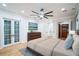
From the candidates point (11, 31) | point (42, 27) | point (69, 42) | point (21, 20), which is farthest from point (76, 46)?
point (11, 31)

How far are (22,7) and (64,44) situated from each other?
1.12m

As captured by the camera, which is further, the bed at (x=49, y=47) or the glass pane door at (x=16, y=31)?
the glass pane door at (x=16, y=31)

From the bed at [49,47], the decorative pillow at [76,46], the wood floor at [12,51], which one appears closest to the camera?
the decorative pillow at [76,46]

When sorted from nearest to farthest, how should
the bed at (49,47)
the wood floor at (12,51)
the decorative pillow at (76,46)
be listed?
1. the decorative pillow at (76,46)
2. the bed at (49,47)
3. the wood floor at (12,51)

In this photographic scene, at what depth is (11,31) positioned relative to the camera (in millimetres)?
2127

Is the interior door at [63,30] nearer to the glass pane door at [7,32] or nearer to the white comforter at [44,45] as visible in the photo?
the white comforter at [44,45]

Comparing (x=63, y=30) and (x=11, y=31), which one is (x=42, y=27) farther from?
(x=11, y=31)

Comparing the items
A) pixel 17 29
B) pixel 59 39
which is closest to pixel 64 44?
pixel 59 39

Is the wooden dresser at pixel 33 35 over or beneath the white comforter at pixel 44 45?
over

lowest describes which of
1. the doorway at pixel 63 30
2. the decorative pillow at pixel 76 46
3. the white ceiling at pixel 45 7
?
the decorative pillow at pixel 76 46

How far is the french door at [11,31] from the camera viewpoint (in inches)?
81.1

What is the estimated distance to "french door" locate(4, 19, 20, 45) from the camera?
2061 mm

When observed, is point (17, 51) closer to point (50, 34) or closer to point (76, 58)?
point (50, 34)

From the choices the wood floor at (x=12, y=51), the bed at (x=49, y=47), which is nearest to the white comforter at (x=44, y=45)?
the bed at (x=49, y=47)
